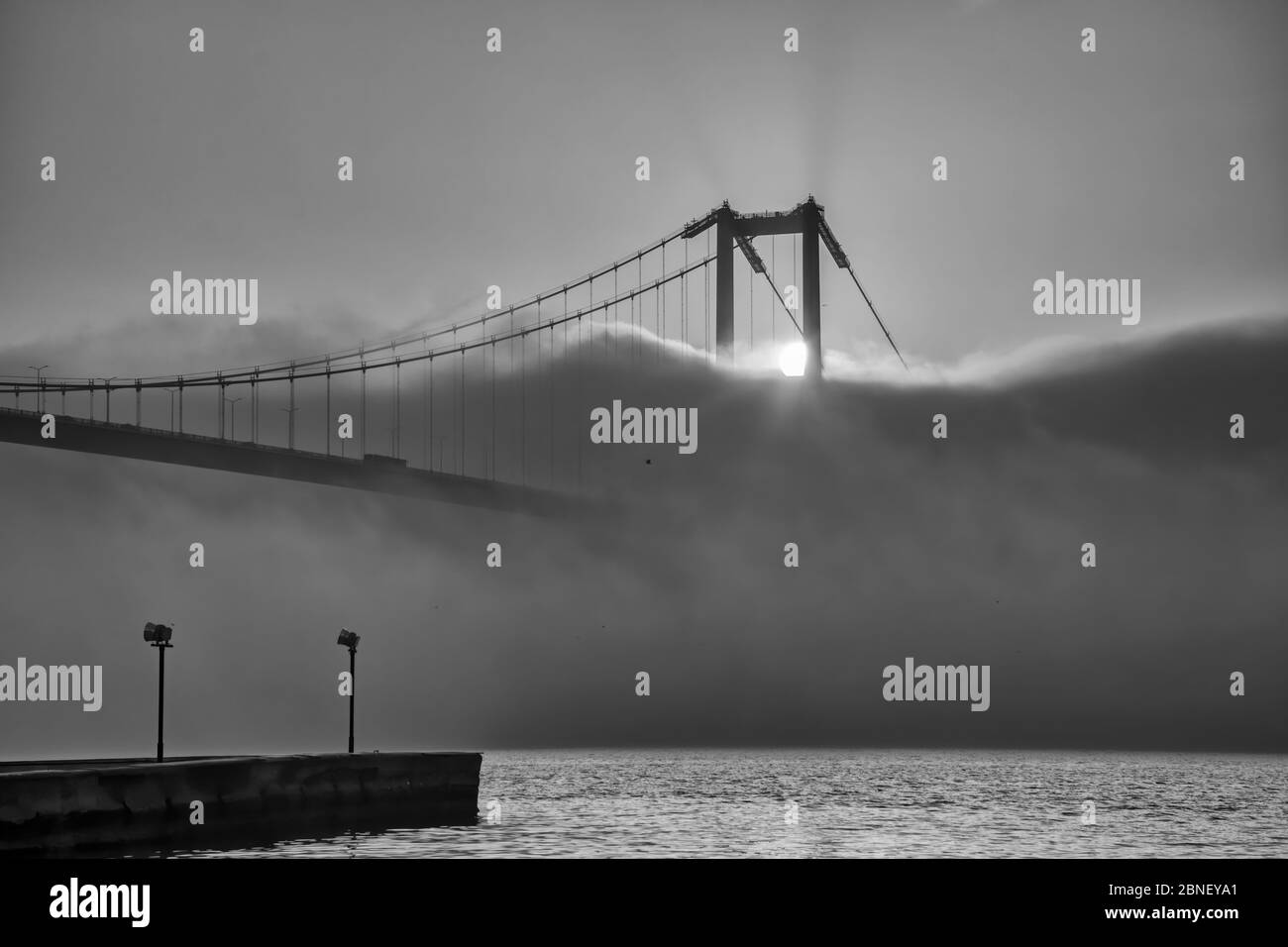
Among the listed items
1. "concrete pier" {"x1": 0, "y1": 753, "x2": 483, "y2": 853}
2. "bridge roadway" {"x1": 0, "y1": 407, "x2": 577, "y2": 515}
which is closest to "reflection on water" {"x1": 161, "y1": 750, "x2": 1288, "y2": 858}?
"concrete pier" {"x1": 0, "y1": 753, "x2": 483, "y2": 853}

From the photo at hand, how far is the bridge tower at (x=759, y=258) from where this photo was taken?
248 ft

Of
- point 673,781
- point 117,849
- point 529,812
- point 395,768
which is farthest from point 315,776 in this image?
point 673,781

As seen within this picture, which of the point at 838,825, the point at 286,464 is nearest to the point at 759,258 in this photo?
the point at 286,464

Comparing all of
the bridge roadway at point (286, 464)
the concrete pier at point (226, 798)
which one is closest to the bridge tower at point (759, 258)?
the bridge roadway at point (286, 464)

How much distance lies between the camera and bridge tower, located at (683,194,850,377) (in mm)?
75562

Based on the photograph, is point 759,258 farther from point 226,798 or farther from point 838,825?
point 226,798

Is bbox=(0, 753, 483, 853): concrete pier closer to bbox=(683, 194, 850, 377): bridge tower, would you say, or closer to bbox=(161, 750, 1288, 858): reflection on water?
bbox=(161, 750, 1288, 858): reflection on water

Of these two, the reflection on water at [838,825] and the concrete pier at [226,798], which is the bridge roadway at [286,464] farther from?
the concrete pier at [226,798]

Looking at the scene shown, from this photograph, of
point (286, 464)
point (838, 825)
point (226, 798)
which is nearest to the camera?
point (226, 798)

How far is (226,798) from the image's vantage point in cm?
3806

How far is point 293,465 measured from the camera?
7362cm

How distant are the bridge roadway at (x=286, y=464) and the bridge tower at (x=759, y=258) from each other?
38.7 ft

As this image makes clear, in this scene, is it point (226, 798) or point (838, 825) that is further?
point (838, 825)

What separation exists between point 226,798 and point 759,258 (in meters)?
52.9
